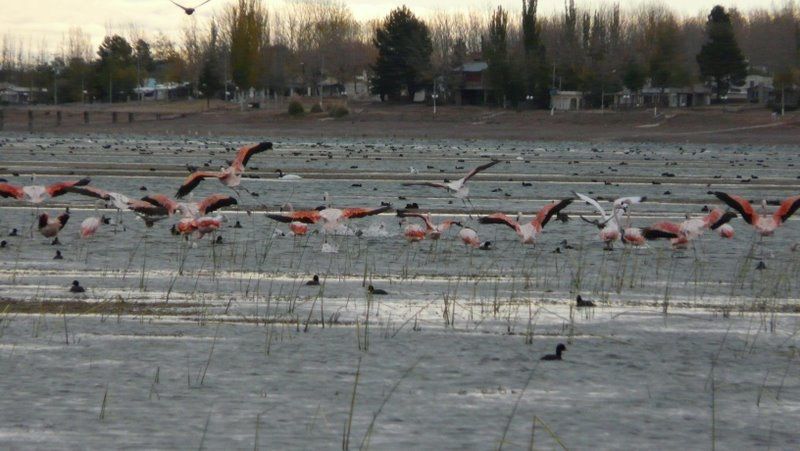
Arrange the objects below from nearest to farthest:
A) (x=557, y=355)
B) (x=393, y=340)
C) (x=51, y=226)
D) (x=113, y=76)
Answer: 1. (x=557, y=355)
2. (x=393, y=340)
3. (x=51, y=226)
4. (x=113, y=76)

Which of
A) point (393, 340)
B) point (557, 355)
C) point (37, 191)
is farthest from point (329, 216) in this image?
point (557, 355)

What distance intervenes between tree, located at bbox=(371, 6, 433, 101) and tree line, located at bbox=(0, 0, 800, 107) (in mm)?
95

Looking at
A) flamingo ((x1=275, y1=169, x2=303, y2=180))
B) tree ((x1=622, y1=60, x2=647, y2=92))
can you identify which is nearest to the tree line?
tree ((x1=622, y1=60, x2=647, y2=92))

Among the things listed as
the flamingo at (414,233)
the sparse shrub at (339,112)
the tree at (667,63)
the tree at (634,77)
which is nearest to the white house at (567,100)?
the tree at (634,77)

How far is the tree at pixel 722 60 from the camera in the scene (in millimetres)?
93562

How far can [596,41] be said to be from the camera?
104375mm

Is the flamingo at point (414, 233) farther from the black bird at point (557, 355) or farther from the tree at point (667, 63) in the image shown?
the tree at point (667, 63)

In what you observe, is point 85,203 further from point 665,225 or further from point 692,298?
point 692,298

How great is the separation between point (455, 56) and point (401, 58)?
11361mm

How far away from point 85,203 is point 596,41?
87.3 m

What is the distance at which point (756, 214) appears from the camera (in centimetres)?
1338

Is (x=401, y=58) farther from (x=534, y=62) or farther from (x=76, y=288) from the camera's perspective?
A: (x=76, y=288)

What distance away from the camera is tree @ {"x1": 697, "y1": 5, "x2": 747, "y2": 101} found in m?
93.6

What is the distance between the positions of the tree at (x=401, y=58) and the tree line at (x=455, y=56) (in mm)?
95
